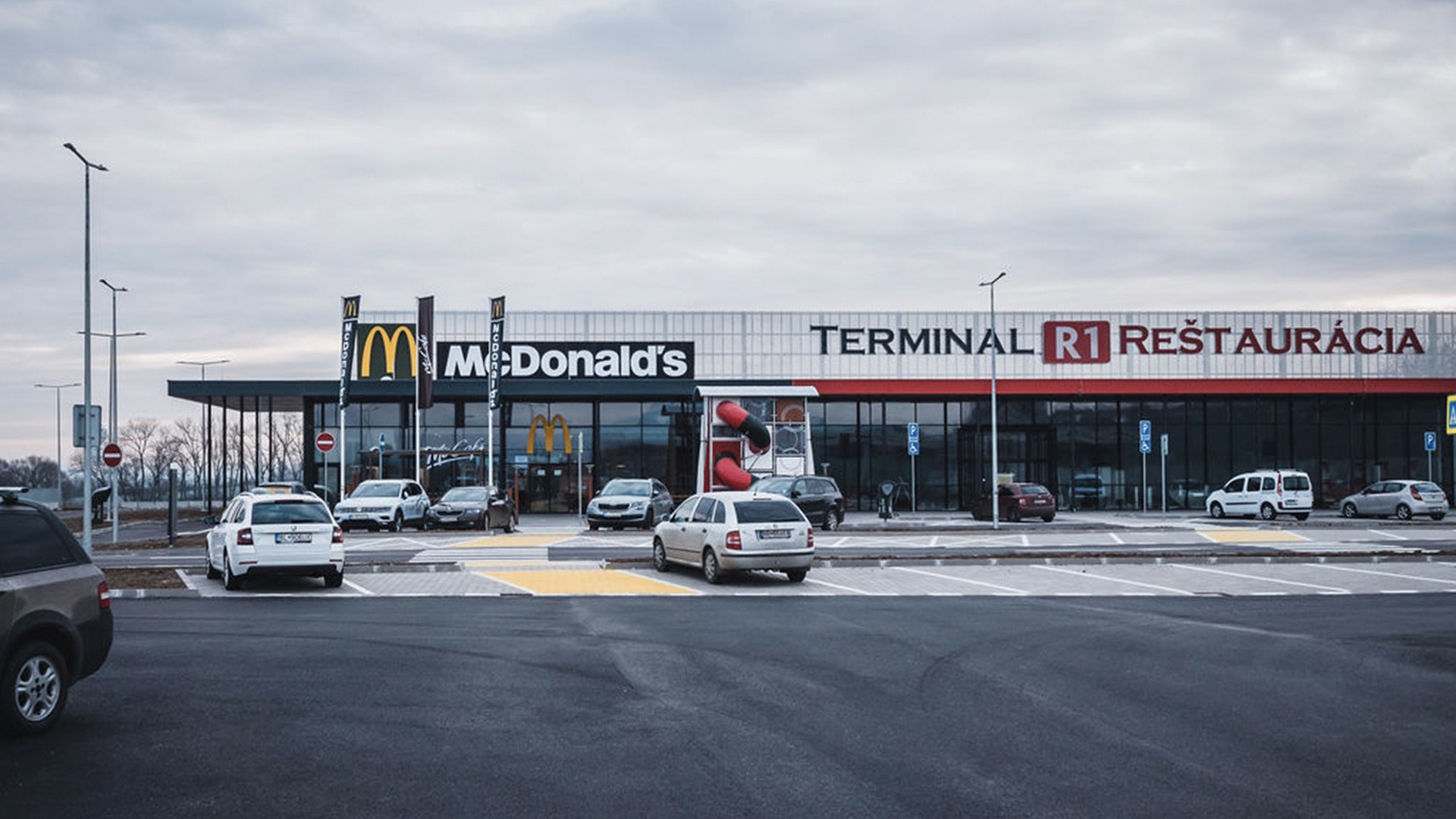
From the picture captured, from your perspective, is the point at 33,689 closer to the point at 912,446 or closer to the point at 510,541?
the point at 510,541

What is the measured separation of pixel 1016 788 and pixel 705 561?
48.2 ft

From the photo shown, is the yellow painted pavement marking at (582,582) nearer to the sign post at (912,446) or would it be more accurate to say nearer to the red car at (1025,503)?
the sign post at (912,446)

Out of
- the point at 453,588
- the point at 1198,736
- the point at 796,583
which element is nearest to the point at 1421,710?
the point at 1198,736

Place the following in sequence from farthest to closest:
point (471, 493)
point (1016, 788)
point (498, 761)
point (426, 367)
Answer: point (426, 367) < point (471, 493) < point (498, 761) < point (1016, 788)

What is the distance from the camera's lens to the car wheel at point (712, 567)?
21.7 m

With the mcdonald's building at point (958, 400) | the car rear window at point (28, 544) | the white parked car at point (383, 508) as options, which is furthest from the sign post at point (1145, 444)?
the car rear window at point (28, 544)

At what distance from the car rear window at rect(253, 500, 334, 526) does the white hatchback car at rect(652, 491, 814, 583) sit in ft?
20.4

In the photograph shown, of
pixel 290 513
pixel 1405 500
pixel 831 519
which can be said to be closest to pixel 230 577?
pixel 290 513

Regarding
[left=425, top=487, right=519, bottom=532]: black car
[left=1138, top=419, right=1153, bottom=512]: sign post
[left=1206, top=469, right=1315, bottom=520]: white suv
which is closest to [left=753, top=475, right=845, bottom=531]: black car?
[left=425, top=487, right=519, bottom=532]: black car

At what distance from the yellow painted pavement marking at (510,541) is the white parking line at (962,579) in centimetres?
1066

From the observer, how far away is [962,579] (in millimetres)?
23000

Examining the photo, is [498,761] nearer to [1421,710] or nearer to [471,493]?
[1421,710]

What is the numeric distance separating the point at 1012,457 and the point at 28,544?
165ft

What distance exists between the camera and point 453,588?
21125mm
